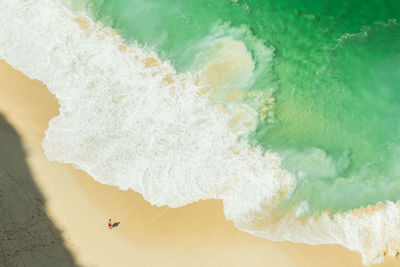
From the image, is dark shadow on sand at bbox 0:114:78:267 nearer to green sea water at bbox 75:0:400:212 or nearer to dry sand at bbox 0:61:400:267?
dry sand at bbox 0:61:400:267

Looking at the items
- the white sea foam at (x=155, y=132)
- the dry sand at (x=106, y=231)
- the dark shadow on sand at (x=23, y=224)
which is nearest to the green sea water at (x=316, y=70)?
the white sea foam at (x=155, y=132)

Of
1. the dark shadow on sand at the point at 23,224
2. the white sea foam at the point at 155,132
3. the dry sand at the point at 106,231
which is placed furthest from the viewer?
the white sea foam at the point at 155,132

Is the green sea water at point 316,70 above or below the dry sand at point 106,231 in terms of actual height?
above

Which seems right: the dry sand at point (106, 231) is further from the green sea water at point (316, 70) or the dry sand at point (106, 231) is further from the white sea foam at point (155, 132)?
the green sea water at point (316, 70)

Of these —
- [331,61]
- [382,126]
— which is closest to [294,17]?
[331,61]

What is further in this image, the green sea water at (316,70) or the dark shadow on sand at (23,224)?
the green sea water at (316,70)

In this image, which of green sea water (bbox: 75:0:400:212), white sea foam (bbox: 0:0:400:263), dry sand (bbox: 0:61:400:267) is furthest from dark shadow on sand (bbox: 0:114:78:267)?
green sea water (bbox: 75:0:400:212)

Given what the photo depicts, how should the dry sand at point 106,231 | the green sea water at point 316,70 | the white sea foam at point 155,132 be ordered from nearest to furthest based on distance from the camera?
the dry sand at point 106,231, the white sea foam at point 155,132, the green sea water at point 316,70
